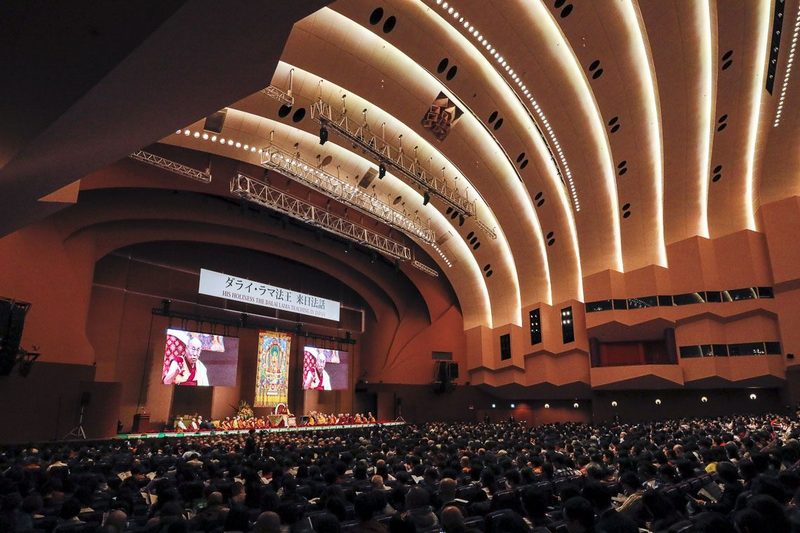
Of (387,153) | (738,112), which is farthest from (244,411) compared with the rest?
(738,112)

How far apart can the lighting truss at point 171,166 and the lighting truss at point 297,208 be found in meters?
1.06

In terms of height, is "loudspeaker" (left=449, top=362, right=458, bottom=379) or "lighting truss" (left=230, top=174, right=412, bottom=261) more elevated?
"lighting truss" (left=230, top=174, right=412, bottom=261)

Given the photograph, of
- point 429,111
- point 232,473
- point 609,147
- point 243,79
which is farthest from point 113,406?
point 609,147

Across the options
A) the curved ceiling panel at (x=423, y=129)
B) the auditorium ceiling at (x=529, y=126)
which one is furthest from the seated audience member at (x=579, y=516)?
the curved ceiling panel at (x=423, y=129)

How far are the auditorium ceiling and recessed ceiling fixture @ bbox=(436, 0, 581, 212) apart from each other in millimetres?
57

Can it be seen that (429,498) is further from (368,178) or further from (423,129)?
(368,178)

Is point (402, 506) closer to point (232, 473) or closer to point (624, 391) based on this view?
point (232, 473)

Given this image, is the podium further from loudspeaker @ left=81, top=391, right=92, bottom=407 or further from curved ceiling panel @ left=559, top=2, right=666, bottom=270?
curved ceiling panel @ left=559, top=2, right=666, bottom=270

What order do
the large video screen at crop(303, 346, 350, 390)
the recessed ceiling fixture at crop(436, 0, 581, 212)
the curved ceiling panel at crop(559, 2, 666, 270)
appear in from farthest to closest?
the large video screen at crop(303, 346, 350, 390) < the curved ceiling panel at crop(559, 2, 666, 270) < the recessed ceiling fixture at crop(436, 0, 581, 212)

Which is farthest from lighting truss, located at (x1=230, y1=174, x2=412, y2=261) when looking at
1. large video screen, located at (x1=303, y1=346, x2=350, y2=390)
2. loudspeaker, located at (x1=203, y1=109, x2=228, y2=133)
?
large video screen, located at (x1=303, y1=346, x2=350, y2=390)

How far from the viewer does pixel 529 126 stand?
783 inches

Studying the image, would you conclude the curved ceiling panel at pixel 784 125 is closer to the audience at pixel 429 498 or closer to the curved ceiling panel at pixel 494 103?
the curved ceiling panel at pixel 494 103

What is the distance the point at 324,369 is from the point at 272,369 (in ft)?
9.32

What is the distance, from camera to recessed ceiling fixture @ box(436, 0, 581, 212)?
14.0 metres
